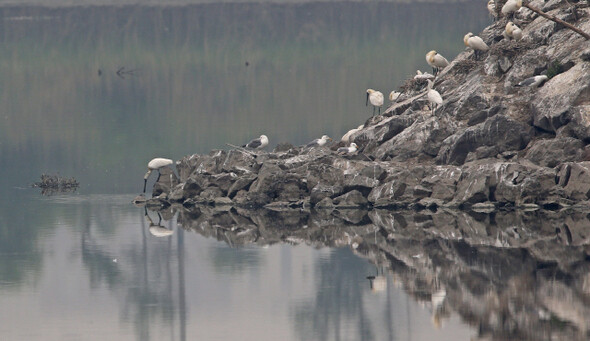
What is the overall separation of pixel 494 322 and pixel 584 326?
1.42 metres

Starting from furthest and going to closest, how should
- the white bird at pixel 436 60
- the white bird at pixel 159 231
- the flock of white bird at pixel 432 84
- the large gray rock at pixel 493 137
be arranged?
the white bird at pixel 436 60 → the flock of white bird at pixel 432 84 → the large gray rock at pixel 493 137 → the white bird at pixel 159 231

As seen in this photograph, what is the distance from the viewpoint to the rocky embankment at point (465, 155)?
3259cm

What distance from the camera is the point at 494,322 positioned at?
20344 mm

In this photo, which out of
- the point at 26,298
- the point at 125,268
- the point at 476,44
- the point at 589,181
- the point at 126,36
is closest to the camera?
the point at 26,298

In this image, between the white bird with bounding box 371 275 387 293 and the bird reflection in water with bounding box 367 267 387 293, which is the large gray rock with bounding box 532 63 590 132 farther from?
the white bird with bounding box 371 275 387 293

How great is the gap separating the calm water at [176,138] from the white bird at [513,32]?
1154 cm

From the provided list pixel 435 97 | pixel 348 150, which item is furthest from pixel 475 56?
pixel 348 150

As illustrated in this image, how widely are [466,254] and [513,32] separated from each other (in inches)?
486

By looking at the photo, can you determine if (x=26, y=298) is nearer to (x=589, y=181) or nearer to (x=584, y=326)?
(x=584, y=326)

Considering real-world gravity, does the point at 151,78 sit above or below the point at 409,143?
above

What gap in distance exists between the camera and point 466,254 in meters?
26.7

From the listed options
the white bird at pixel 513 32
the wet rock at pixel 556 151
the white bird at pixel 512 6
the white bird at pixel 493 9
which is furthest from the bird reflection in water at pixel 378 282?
the white bird at pixel 493 9

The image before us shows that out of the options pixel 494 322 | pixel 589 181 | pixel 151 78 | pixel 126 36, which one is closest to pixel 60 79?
pixel 151 78

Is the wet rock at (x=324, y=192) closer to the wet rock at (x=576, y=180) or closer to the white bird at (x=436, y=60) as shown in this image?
the wet rock at (x=576, y=180)
